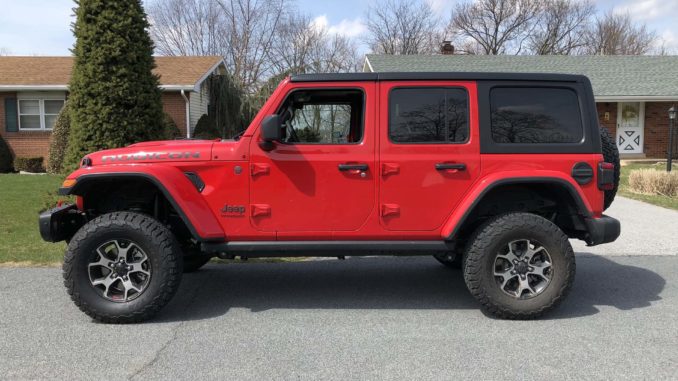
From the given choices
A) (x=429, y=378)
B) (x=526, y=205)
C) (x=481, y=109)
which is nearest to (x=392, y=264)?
(x=526, y=205)

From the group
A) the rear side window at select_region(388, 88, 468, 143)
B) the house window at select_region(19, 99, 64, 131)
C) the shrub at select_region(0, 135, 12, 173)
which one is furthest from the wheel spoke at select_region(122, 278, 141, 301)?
the house window at select_region(19, 99, 64, 131)

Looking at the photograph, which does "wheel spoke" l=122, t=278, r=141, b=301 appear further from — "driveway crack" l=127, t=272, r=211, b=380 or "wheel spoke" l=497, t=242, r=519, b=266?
"wheel spoke" l=497, t=242, r=519, b=266

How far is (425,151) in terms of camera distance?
4.38 meters

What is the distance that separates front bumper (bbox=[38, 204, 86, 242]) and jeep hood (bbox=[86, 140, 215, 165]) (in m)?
0.52

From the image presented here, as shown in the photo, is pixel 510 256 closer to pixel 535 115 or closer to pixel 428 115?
pixel 535 115

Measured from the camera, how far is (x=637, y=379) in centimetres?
329

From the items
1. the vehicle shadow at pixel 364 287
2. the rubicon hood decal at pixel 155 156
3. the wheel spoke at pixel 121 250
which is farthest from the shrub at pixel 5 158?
the wheel spoke at pixel 121 250

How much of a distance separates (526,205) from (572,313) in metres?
0.98

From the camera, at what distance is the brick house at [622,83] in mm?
21197

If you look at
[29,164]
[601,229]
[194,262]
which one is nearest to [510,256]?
[601,229]

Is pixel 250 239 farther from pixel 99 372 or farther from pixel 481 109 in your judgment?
pixel 481 109

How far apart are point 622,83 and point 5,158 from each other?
23.3 meters

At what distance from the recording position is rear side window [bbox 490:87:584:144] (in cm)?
446

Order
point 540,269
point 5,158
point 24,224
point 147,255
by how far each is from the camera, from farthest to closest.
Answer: point 5,158, point 24,224, point 540,269, point 147,255
